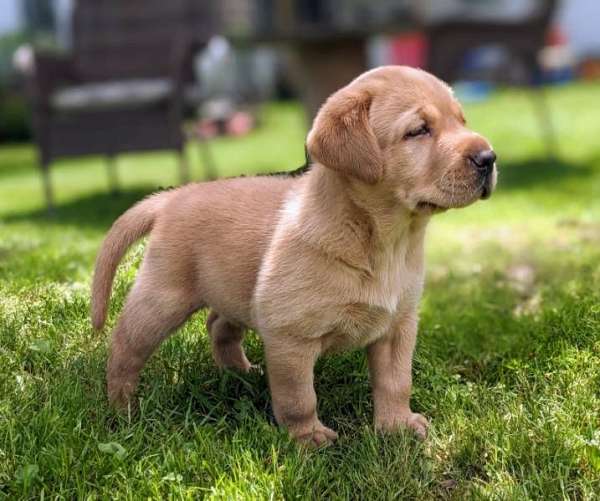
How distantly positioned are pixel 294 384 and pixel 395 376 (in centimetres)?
33

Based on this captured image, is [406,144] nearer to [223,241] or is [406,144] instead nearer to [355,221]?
[355,221]

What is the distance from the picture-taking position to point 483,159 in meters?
2.23

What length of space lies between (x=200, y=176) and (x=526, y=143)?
143 inches

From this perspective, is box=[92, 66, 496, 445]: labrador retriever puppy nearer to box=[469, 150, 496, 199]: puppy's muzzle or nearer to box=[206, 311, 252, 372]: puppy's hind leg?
box=[469, 150, 496, 199]: puppy's muzzle

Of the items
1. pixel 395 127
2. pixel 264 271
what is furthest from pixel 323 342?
pixel 395 127

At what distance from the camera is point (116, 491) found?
2.14 metres

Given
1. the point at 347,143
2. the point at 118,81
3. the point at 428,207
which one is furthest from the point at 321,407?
the point at 118,81

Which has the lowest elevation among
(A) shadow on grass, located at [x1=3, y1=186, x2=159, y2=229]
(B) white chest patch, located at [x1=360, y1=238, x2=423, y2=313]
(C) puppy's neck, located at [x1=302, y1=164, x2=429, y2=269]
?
(A) shadow on grass, located at [x1=3, y1=186, x2=159, y2=229]

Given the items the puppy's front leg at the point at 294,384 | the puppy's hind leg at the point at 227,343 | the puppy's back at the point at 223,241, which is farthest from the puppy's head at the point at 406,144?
the puppy's hind leg at the point at 227,343

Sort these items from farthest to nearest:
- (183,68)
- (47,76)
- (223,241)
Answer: (47,76)
(183,68)
(223,241)

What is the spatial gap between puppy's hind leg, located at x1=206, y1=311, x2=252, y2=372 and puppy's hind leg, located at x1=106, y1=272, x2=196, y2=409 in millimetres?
276

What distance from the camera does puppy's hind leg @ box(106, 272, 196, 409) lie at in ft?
8.36

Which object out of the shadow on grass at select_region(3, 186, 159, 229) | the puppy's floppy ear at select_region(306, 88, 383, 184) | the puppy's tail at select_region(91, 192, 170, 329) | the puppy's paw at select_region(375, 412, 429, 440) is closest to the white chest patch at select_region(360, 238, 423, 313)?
the puppy's floppy ear at select_region(306, 88, 383, 184)

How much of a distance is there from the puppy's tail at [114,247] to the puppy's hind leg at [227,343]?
372 millimetres
